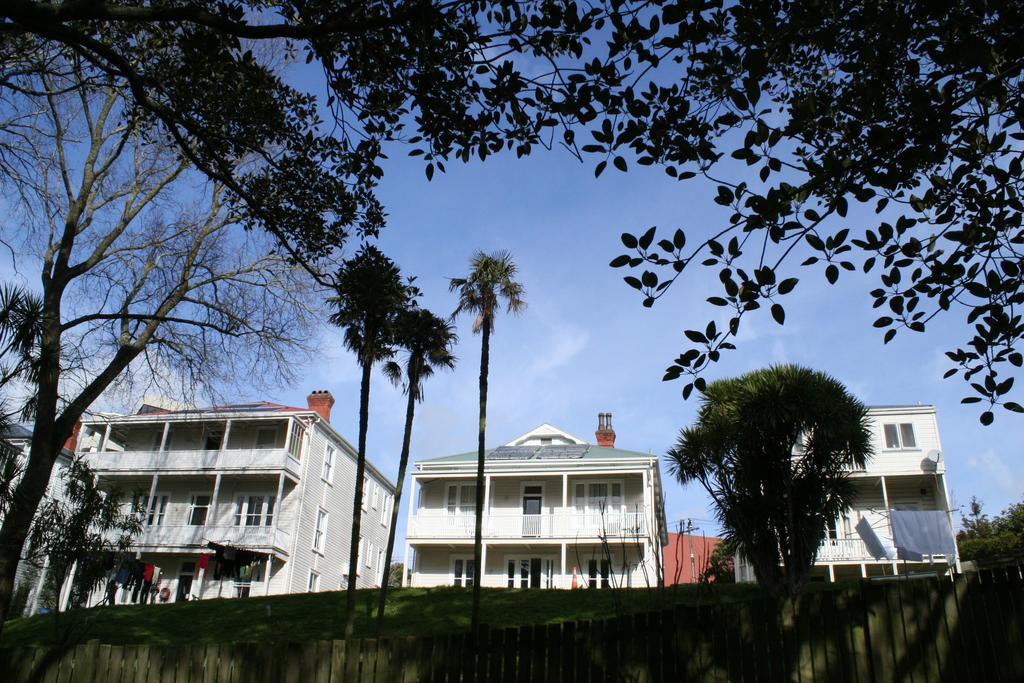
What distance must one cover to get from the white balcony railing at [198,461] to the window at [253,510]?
182 cm

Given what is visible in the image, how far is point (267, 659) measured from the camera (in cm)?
730

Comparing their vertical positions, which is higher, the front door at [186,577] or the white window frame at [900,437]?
the white window frame at [900,437]

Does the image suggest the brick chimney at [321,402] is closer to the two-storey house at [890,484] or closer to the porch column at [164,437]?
the porch column at [164,437]

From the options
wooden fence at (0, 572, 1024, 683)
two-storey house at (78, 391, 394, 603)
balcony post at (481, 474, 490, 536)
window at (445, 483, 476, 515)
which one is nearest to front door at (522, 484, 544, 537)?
balcony post at (481, 474, 490, 536)

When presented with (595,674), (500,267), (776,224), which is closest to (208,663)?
(595,674)

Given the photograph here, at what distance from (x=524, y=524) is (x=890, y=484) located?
16.1 metres

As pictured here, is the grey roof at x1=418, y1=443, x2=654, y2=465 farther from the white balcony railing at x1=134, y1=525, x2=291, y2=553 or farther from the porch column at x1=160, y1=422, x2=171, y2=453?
the porch column at x1=160, y1=422, x2=171, y2=453

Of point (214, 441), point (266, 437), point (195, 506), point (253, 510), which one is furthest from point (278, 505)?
point (214, 441)

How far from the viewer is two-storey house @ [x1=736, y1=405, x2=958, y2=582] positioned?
31375 mm

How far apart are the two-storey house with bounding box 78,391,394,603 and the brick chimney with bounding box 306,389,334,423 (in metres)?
0.05

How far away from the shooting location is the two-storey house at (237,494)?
34.4 metres

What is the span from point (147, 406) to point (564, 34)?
40.1m

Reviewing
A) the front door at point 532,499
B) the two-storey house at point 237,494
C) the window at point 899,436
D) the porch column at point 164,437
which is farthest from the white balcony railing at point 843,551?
the porch column at point 164,437

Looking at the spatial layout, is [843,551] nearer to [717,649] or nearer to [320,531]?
[320,531]
